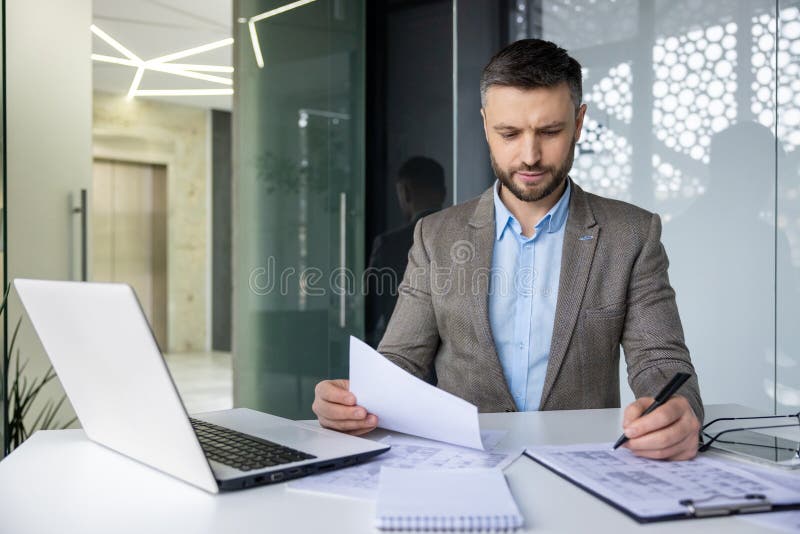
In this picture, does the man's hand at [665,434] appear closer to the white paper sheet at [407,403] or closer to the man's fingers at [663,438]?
the man's fingers at [663,438]

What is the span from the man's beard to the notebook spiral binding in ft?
3.60

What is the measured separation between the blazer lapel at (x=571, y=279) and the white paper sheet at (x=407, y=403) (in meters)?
0.61

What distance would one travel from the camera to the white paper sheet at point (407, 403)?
1152 millimetres

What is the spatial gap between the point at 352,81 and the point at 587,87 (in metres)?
1.42

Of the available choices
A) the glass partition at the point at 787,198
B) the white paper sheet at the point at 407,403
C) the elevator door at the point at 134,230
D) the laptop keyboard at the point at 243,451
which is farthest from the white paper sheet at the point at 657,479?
the elevator door at the point at 134,230

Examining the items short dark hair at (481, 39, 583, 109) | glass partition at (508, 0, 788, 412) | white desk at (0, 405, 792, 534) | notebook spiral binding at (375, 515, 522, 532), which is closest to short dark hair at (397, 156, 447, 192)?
glass partition at (508, 0, 788, 412)

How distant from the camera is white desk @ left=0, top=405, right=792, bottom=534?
86cm

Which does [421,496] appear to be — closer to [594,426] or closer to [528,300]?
[594,426]

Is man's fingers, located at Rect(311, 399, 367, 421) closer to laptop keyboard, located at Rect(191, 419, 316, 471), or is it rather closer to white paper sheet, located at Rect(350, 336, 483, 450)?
white paper sheet, located at Rect(350, 336, 483, 450)

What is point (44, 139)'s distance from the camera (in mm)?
3666

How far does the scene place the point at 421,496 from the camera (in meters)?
0.92

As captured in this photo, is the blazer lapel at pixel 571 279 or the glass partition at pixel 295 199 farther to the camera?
the glass partition at pixel 295 199

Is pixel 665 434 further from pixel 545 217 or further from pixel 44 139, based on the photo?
pixel 44 139

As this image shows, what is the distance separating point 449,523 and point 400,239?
345 centimetres
